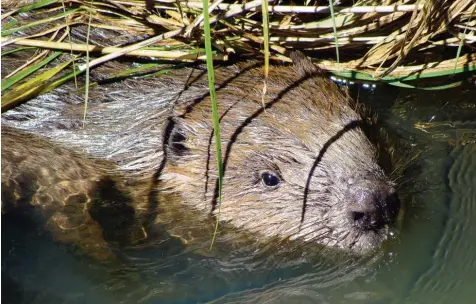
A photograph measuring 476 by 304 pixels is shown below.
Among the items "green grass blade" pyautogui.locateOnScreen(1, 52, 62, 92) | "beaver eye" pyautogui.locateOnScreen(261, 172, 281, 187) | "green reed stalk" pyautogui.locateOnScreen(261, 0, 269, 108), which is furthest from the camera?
"green grass blade" pyautogui.locateOnScreen(1, 52, 62, 92)

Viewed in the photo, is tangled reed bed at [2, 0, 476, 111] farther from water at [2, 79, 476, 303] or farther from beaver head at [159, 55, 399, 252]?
water at [2, 79, 476, 303]

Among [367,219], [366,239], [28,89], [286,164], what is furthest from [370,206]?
[28,89]

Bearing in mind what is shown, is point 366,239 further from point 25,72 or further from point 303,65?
point 25,72

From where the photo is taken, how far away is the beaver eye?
3797mm

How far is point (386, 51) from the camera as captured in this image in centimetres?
420

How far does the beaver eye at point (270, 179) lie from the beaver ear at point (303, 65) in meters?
0.54

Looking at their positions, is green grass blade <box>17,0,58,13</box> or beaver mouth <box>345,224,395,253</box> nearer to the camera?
beaver mouth <box>345,224,395,253</box>

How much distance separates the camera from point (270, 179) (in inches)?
150

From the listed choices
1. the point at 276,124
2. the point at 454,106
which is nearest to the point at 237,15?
the point at 276,124

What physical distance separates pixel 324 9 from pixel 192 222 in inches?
46.7

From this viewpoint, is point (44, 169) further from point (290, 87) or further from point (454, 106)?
point (454, 106)

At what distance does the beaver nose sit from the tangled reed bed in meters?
0.81

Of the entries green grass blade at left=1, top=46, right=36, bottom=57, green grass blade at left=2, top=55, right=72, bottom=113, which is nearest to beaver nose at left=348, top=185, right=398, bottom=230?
green grass blade at left=2, top=55, right=72, bottom=113

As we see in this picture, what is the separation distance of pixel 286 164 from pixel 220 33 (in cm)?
83
